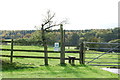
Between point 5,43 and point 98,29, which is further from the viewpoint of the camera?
point 98,29

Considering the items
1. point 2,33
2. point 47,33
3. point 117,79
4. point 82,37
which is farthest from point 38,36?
point 117,79

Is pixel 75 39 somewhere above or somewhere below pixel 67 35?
below

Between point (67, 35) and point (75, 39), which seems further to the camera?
point (75, 39)

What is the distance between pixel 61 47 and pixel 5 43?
9.96ft

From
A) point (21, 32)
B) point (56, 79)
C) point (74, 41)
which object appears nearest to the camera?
point (56, 79)

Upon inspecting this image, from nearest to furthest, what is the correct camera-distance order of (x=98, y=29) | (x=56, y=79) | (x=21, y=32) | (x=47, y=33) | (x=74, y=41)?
(x=56, y=79)
(x=47, y=33)
(x=21, y=32)
(x=74, y=41)
(x=98, y=29)

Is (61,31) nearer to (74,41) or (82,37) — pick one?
(74,41)

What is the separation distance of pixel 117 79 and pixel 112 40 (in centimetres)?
1114

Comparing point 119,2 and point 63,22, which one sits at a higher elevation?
point 119,2

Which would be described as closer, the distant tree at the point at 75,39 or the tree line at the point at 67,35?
the tree line at the point at 67,35

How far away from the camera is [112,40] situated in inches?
666

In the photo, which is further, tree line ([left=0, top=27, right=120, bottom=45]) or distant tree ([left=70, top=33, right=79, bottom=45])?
distant tree ([left=70, top=33, right=79, bottom=45])

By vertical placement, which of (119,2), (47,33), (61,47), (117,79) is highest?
(119,2)

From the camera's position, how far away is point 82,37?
13.9 metres
